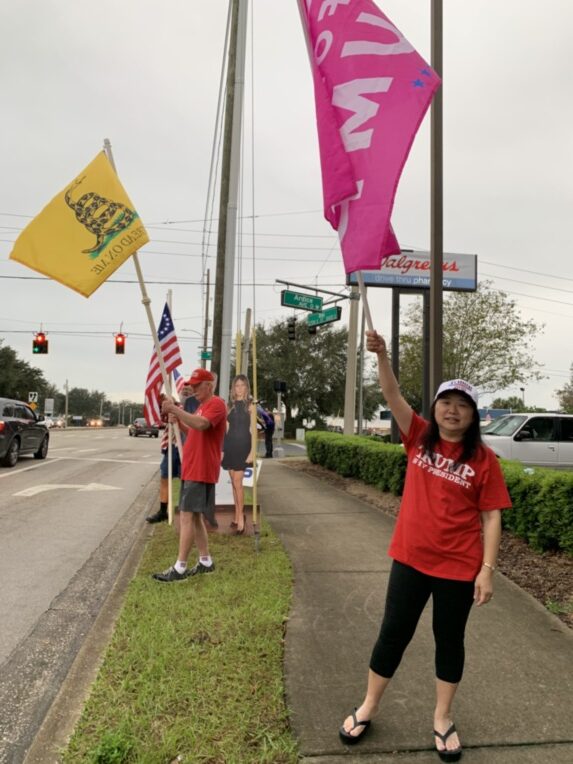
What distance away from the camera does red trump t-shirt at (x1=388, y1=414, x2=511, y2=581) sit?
2674mm

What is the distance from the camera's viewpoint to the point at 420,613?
9.03ft

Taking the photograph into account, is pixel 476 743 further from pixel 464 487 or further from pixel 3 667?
pixel 3 667

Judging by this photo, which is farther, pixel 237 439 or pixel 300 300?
pixel 300 300

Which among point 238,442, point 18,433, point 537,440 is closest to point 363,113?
point 238,442

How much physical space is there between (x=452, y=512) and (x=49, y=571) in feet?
15.4

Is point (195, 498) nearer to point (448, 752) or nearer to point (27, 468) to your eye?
point (448, 752)

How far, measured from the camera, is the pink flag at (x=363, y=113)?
3512 mm

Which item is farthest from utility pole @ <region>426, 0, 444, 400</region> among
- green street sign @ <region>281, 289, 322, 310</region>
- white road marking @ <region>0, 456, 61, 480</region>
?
green street sign @ <region>281, 289, 322, 310</region>

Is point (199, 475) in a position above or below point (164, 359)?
below

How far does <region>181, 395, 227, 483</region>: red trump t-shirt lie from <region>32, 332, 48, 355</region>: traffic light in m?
27.6

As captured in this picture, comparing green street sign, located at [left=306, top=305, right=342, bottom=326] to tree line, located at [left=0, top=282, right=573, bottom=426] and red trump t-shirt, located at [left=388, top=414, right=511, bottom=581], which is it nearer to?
tree line, located at [left=0, top=282, right=573, bottom=426]

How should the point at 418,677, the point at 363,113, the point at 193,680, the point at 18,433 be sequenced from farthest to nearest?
the point at 18,433 → the point at 363,113 → the point at 418,677 → the point at 193,680

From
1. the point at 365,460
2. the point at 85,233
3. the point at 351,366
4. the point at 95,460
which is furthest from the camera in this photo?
the point at 351,366

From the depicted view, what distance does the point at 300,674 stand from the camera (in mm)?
3428
